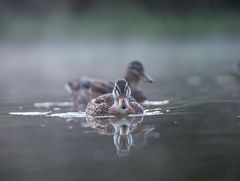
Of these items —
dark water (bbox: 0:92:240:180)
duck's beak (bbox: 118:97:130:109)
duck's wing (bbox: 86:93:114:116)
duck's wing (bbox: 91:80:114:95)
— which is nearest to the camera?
dark water (bbox: 0:92:240:180)

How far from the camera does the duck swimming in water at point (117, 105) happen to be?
1230 centimetres

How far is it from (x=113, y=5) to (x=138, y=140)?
30175 mm

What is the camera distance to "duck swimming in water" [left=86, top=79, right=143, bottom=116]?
12.3m

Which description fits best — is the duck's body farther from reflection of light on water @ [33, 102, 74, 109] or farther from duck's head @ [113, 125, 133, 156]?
reflection of light on water @ [33, 102, 74, 109]

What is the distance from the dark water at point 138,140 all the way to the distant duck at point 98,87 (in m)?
0.29

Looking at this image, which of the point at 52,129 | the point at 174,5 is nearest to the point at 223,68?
the point at 52,129

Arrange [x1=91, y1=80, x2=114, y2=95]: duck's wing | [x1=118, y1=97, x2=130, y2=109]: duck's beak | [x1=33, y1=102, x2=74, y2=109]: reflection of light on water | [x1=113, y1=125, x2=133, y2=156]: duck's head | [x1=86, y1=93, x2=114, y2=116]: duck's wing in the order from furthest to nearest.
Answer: [x1=91, y1=80, x2=114, y2=95]: duck's wing, [x1=33, y1=102, x2=74, y2=109]: reflection of light on water, [x1=86, y1=93, x2=114, y2=116]: duck's wing, [x1=118, y1=97, x2=130, y2=109]: duck's beak, [x1=113, y1=125, x2=133, y2=156]: duck's head

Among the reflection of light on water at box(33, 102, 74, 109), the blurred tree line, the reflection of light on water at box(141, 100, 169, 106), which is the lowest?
the reflection of light on water at box(141, 100, 169, 106)

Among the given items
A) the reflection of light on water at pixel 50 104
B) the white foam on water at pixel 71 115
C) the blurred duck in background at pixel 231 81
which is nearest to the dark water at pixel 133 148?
the white foam on water at pixel 71 115

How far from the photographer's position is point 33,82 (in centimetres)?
2041

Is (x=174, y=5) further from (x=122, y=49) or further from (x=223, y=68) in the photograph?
(x=223, y=68)

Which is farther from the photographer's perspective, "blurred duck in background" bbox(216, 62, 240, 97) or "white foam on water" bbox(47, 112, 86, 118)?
"blurred duck in background" bbox(216, 62, 240, 97)

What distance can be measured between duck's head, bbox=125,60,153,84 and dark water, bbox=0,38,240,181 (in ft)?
1.27

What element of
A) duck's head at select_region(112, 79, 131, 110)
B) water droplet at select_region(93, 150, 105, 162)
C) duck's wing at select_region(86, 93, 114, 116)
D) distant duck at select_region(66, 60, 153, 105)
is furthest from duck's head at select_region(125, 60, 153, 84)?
water droplet at select_region(93, 150, 105, 162)
